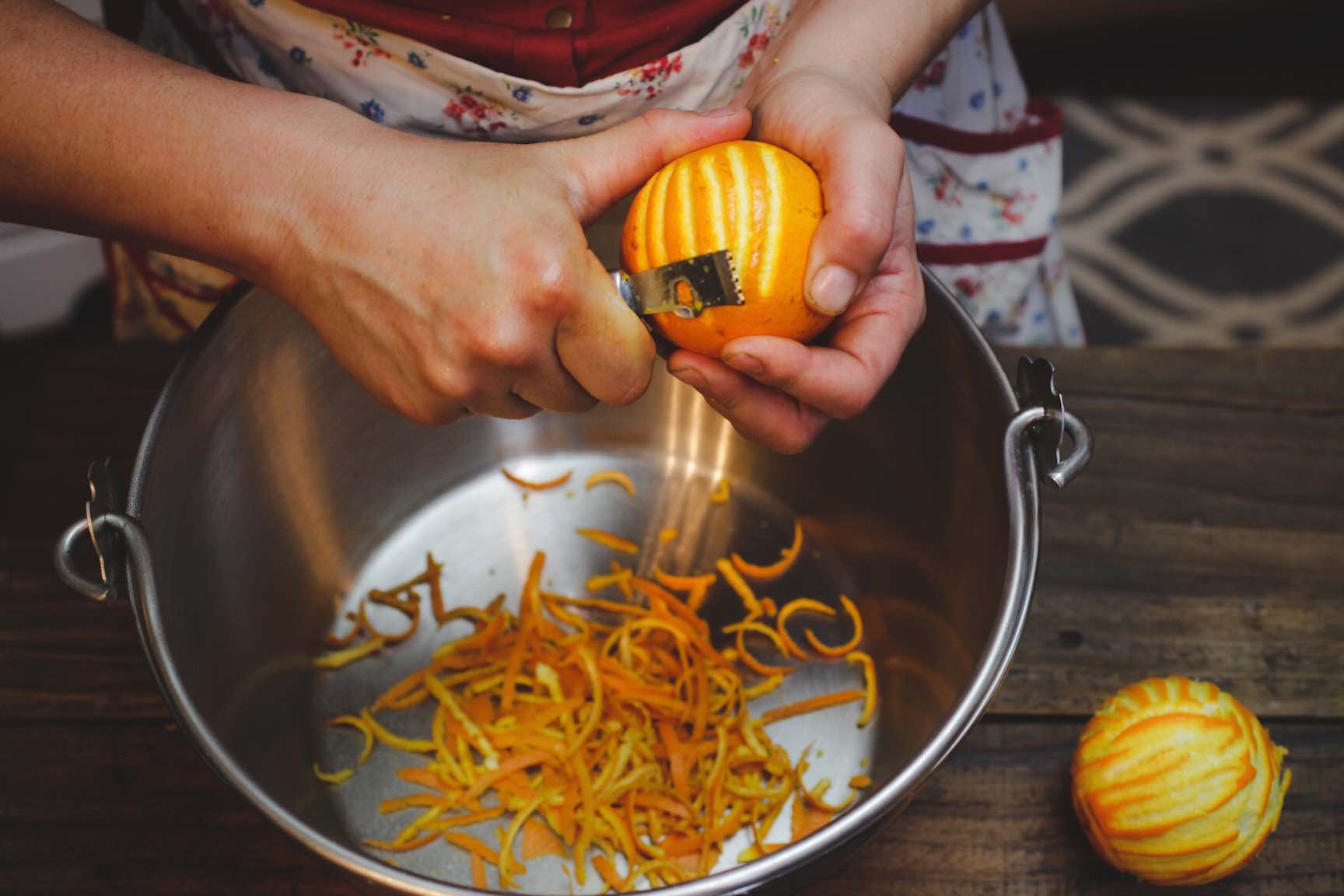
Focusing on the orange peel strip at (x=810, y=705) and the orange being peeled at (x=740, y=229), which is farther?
the orange peel strip at (x=810, y=705)

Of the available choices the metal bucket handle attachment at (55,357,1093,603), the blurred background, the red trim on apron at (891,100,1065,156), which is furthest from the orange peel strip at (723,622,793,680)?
the blurred background

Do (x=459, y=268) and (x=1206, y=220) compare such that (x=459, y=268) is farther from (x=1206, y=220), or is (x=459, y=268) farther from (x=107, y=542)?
(x=1206, y=220)

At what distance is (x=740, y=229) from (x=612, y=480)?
0.49 metres

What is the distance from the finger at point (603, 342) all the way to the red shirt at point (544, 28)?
1.07ft

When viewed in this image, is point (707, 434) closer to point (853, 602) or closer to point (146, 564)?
point (853, 602)

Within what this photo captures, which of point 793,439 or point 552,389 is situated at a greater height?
point 793,439

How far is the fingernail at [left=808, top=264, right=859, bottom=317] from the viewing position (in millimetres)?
757

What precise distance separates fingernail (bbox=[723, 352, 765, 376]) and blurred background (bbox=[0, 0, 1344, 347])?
5.86ft

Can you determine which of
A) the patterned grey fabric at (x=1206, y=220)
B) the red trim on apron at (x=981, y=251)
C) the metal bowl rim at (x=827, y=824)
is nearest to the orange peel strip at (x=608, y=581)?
the metal bowl rim at (x=827, y=824)

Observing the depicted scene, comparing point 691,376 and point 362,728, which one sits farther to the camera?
point 362,728

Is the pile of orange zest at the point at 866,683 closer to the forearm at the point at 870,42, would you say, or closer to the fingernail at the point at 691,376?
the fingernail at the point at 691,376

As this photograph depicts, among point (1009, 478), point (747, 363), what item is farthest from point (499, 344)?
point (1009, 478)

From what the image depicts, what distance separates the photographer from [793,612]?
1058mm

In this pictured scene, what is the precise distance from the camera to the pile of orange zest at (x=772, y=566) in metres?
1.08
